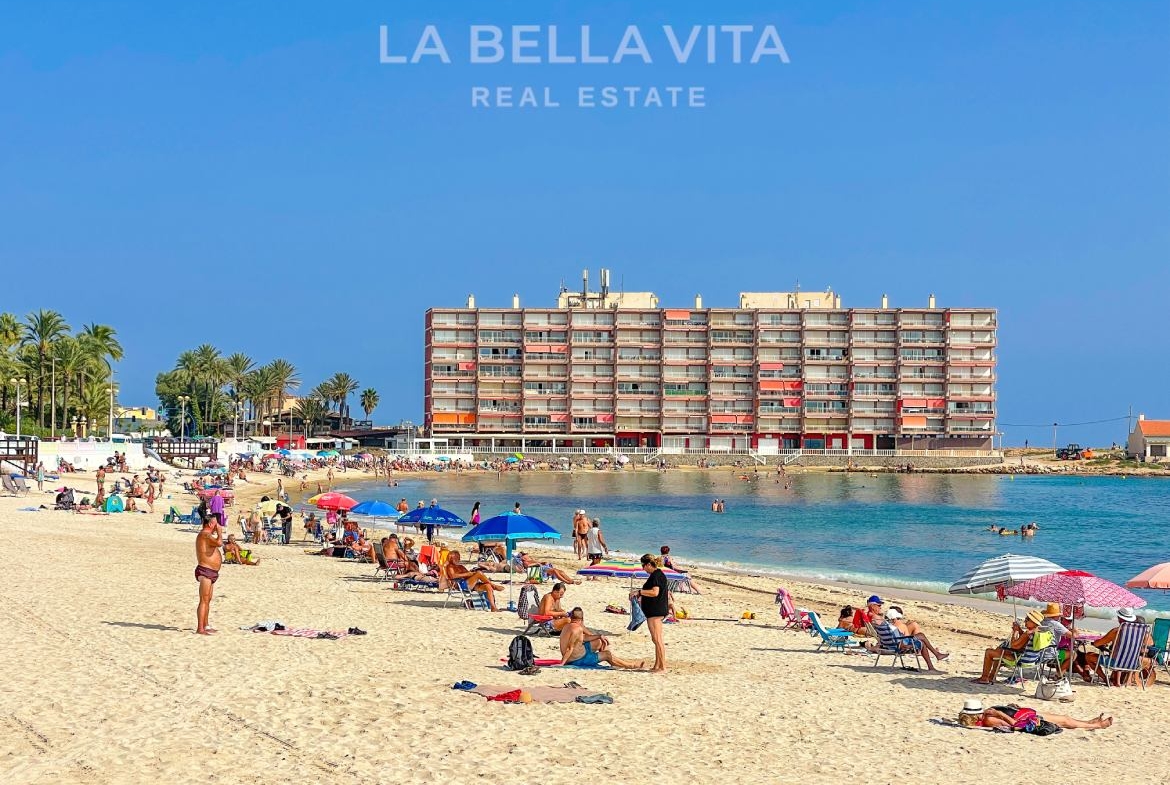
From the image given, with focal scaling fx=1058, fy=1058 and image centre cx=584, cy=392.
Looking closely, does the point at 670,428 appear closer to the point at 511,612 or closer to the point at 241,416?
the point at 241,416

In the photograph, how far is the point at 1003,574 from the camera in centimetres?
1509

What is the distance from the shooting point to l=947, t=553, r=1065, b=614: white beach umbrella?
49.2 feet

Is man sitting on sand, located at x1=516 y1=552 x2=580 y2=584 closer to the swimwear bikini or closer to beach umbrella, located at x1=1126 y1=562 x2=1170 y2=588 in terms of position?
the swimwear bikini

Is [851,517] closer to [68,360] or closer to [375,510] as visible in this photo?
[375,510]

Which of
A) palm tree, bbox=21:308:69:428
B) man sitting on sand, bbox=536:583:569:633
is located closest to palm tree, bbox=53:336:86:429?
palm tree, bbox=21:308:69:428

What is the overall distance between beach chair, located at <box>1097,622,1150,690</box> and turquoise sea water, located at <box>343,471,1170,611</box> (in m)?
10.7

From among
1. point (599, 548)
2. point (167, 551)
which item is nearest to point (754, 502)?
point (599, 548)

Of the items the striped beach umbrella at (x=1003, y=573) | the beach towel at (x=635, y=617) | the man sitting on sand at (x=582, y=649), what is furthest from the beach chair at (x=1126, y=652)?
the beach towel at (x=635, y=617)

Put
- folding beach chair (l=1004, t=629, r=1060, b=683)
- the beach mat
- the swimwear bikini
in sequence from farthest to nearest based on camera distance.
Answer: the swimwear bikini
folding beach chair (l=1004, t=629, r=1060, b=683)
the beach mat

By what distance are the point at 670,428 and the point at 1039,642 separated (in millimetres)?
110820

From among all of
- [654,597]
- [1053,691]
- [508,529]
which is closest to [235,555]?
[508,529]

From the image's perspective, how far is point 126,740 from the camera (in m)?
8.84

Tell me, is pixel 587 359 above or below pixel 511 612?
above

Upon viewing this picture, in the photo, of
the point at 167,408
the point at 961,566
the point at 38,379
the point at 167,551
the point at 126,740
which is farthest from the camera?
the point at 167,408
